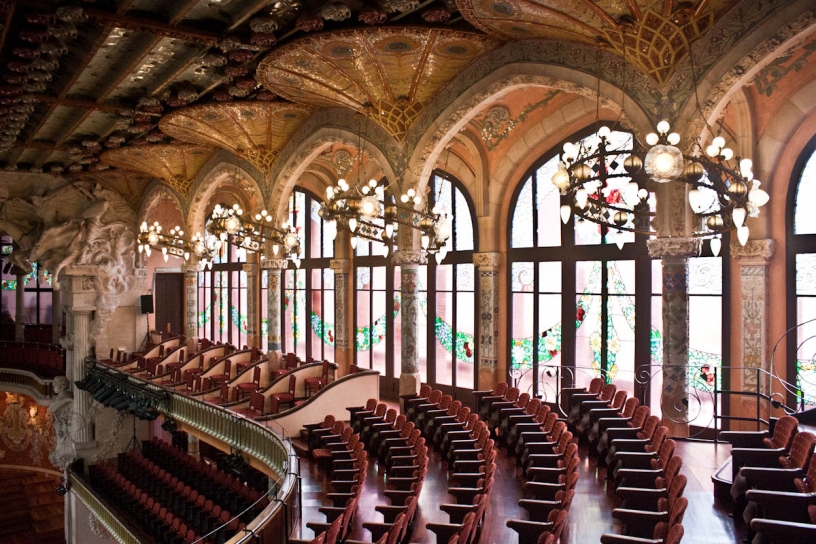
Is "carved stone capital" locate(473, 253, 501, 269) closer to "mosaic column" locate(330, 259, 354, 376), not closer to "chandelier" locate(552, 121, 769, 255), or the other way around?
"mosaic column" locate(330, 259, 354, 376)

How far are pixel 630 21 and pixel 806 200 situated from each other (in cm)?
461

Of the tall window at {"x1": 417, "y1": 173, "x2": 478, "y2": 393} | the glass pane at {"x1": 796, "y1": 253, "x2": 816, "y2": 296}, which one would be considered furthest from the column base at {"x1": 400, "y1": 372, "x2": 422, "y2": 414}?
the glass pane at {"x1": 796, "y1": 253, "x2": 816, "y2": 296}

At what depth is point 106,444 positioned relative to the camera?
78.2ft

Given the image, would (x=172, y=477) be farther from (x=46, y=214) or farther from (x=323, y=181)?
(x=46, y=214)

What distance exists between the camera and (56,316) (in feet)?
93.1

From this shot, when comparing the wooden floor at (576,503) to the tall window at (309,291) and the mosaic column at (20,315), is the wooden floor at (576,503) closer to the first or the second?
the tall window at (309,291)

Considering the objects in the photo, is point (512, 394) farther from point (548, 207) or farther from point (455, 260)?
point (455, 260)

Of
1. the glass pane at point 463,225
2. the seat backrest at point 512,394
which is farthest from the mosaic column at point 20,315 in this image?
the seat backrest at point 512,394

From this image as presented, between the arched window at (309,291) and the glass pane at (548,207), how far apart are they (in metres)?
8.50

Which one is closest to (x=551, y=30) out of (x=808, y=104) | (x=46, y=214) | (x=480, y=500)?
(x=808, y=104)

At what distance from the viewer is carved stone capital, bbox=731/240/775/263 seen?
10805 millimetres

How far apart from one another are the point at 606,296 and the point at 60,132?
1497cm

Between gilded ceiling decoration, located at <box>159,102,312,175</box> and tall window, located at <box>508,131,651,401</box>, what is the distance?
564 cm

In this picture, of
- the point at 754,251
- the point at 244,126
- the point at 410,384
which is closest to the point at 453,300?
the point at 410,384
